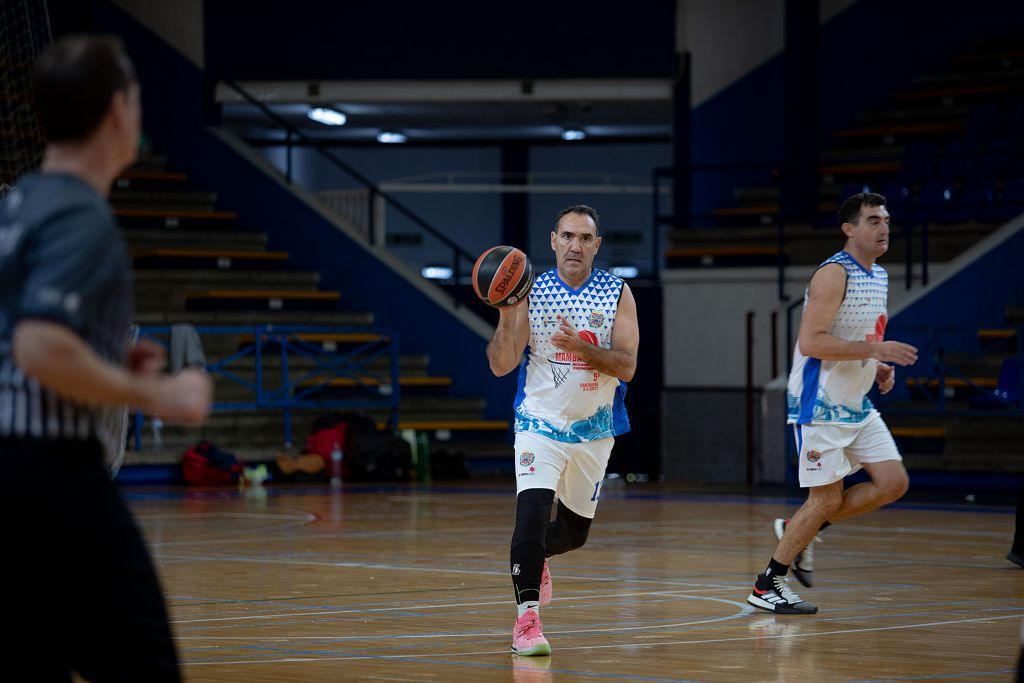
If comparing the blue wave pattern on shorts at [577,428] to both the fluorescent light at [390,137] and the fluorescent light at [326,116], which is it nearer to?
the fluorescent light at [326,116]

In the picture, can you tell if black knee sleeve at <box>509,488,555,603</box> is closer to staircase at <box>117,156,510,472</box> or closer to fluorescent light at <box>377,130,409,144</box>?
A: staircase at <box>117,156,510,472</box>

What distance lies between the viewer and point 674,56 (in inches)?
830

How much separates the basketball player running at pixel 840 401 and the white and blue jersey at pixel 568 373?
1.19 metres

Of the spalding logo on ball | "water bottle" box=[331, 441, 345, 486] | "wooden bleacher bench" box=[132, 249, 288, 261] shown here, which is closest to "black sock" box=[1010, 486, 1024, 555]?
the spalding logo on ball

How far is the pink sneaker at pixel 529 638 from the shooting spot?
228 inches

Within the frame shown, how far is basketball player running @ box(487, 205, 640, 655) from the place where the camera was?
612 cm

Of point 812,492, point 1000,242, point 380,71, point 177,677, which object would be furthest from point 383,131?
point 177,677

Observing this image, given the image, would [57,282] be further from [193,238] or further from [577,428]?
[193,238]

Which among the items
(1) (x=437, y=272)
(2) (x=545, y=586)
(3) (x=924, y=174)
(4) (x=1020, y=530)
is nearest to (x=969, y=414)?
(3) (x=924, y=174)

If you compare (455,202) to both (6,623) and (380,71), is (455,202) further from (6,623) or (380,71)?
(6,623)

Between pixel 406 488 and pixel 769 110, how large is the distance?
8.45 meters

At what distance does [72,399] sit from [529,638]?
3.27 metres

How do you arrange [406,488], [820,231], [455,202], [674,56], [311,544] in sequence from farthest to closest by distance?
[455,202]
[674,56]
[820,231]
[406,488]
[311,544]

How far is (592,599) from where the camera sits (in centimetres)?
764
